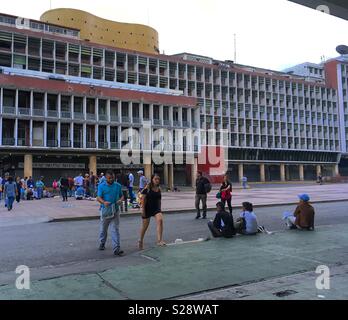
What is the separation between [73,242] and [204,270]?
14.6ft

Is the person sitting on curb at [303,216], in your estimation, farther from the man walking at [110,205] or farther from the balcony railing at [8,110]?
the balcony railing at [8,110]

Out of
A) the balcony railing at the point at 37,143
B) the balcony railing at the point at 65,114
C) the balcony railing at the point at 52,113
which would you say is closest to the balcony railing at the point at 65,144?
the balcony railing at the point at 37,143

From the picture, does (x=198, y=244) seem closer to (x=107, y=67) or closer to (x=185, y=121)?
(x=185, y=121)

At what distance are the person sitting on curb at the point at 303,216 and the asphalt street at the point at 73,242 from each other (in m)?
0.89

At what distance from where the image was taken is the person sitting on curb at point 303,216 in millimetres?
9961

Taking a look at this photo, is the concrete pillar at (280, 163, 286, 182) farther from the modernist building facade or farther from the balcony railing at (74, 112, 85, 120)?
the balcony railing at (74, 112, 85, 120)

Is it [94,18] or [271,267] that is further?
[94,18]

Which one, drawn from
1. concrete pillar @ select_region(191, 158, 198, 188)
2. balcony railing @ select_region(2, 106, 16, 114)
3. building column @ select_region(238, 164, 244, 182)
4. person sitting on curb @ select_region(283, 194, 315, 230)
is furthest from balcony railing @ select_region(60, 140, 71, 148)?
person sitting on curb @ select_region(283, 194, 315, 230)

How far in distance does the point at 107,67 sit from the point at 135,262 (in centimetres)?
5513

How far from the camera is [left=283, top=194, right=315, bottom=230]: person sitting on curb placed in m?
9.96

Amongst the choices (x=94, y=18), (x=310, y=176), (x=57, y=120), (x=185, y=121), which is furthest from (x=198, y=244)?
(x=310, y=176)

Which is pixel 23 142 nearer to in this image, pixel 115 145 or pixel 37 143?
pixel 37 143

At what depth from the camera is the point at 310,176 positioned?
81.5m

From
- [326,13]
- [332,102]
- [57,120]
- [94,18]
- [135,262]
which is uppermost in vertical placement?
[94,18]
